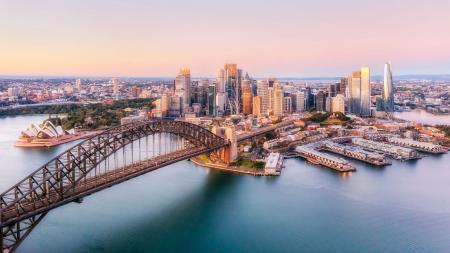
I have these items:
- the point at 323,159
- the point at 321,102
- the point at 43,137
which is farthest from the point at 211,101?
the point at 323,159

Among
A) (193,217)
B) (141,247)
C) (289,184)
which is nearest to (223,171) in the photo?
(289,184)

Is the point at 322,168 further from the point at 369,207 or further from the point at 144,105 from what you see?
the point at 144,105

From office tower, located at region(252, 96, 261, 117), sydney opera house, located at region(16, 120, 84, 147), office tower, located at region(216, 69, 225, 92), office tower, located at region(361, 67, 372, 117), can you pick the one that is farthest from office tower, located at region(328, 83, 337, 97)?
sydney opera house, located at region(16, 120, 84, 147)

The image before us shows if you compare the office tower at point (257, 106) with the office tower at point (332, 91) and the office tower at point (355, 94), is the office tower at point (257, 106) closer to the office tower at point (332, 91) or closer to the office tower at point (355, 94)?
the office tower at point (332, 91)

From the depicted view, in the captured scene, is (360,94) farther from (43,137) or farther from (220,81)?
(43,137)

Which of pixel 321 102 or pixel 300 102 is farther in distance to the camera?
pixel 300 102

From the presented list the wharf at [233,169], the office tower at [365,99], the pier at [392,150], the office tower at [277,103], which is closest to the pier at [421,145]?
the pier at [392,150]

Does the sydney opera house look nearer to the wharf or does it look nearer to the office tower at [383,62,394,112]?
the wharf
